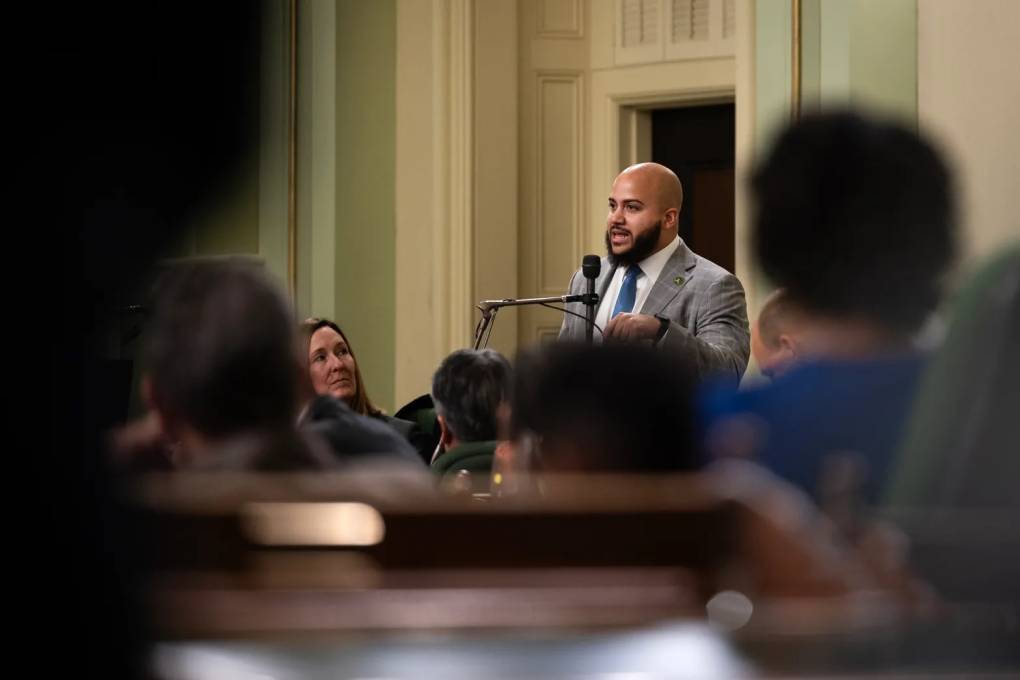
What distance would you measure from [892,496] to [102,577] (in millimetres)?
366

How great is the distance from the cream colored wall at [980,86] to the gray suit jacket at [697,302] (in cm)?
76

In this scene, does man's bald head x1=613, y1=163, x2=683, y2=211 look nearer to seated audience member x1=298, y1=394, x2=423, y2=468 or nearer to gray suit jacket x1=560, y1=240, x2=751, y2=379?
gray suit jacket x1=560, y1=240, x2=751, y2=379

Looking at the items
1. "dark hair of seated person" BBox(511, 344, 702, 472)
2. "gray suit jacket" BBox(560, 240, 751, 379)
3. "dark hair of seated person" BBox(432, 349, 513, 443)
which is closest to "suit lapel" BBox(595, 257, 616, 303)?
"gray suit jacket" BBox(560, 240, 751, 379)

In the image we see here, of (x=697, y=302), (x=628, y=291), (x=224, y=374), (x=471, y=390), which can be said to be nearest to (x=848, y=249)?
(x=224, y=374)

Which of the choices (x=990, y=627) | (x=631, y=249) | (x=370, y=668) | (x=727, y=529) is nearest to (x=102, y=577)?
(x=370, y=668)

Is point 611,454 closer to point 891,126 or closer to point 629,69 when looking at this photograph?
point 891,126

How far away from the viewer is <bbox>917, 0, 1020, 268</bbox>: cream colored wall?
12.6 feet

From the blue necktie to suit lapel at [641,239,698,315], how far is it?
0.28 ft

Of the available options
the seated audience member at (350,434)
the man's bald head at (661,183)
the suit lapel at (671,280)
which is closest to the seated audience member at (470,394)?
the seated audience member at (350,434)

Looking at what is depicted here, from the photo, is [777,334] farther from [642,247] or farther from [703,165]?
[703,165]

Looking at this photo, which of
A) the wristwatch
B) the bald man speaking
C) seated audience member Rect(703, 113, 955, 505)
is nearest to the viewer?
seated audience member Rect(703, 113, 955, 505)

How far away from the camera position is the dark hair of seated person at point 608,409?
0.77m

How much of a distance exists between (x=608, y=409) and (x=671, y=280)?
239 centimetres

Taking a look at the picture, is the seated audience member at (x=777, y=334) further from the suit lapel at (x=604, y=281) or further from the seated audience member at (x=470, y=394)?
the suit lapel at (x=604, y=281)
